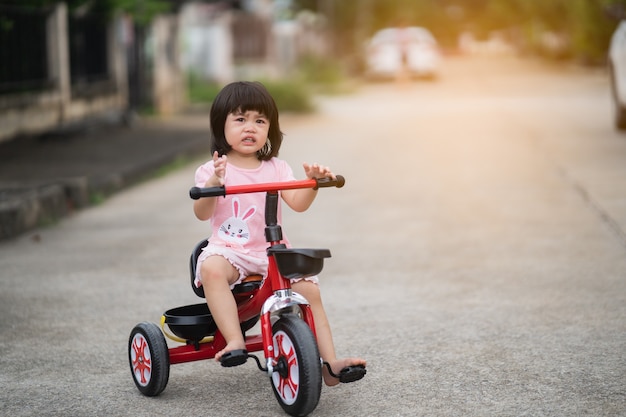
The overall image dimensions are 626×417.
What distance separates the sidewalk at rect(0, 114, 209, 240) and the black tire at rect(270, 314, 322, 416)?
4.89 m

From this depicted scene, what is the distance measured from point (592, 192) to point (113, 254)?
4.61 m

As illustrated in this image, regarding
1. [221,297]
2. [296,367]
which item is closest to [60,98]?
[221,297]

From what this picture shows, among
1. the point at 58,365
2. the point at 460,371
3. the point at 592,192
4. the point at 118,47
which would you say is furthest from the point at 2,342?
the point at 118,47

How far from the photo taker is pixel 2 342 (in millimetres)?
5199

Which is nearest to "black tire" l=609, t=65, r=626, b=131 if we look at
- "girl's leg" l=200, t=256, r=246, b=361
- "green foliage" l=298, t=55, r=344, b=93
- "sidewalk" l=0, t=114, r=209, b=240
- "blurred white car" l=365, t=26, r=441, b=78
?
"sidewalk" l=0, t=114, r=209, b=240

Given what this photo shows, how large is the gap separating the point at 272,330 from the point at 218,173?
0.62m

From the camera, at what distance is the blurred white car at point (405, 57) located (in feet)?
104

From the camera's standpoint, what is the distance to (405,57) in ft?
103

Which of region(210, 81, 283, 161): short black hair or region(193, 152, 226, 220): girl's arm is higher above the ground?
region(210, 81, 283, 161): short black hair

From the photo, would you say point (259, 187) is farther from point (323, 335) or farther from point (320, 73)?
point (320, 73)

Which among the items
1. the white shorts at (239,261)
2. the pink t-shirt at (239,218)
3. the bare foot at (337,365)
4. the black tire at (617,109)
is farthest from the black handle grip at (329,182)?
the black tire at (617,109)

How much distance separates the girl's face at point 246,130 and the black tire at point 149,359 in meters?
0.84

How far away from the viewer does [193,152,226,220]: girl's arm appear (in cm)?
383

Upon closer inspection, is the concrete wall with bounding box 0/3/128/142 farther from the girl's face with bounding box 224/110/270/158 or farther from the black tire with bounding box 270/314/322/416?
the black tire with bounding box 270/314/322/416
